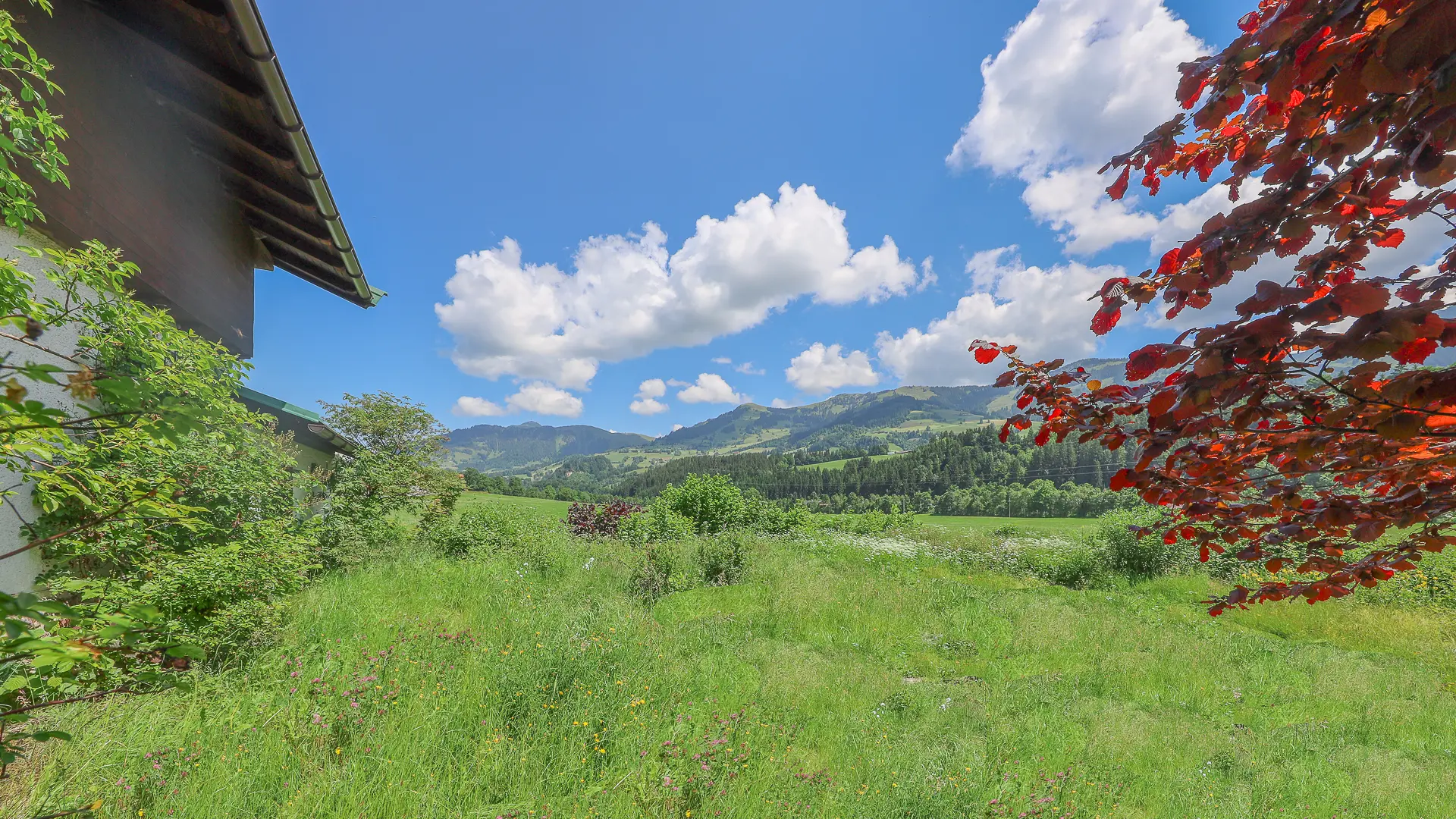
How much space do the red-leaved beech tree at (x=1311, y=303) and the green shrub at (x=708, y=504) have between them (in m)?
15.5

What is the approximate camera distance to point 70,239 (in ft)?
15.0

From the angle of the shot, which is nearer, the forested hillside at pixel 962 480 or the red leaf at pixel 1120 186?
the red leaf at pixel 1120 186

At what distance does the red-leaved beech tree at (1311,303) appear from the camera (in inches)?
45.2

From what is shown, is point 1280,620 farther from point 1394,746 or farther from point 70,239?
point 70,239

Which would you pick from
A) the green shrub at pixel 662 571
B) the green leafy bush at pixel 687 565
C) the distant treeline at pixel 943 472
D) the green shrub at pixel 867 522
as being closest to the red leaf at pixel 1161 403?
the green shrub at pixel 662 571

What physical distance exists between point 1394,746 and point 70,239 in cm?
1447

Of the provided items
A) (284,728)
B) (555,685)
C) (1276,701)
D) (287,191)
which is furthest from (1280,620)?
(287,191)

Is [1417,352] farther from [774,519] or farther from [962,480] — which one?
[962,480]

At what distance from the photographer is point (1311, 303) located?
4.25ft

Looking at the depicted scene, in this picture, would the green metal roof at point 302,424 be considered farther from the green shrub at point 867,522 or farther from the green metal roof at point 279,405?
the green shrub at point 867,522

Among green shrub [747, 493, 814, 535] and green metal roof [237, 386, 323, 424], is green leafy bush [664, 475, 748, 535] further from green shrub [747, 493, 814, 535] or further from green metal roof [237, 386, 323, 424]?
green metal roof [237, 386, 323, 424]

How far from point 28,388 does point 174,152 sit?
9.10 feet

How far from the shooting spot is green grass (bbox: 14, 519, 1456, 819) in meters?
3.33

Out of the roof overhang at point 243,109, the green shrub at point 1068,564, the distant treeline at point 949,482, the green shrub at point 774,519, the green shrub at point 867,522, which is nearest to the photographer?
the roof overhang at point 243,109
